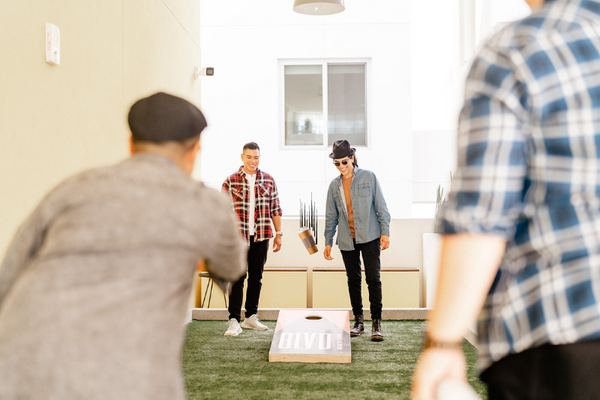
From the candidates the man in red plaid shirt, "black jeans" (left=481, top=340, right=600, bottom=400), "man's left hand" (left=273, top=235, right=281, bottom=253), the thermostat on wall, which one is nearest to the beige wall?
the thermostat on wall

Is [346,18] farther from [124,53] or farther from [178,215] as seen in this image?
[178,215]

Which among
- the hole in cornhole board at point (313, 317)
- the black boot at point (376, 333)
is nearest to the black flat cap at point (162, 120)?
the hole in cornhole board at point (313, 317)

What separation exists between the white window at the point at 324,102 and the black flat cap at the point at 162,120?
541cm

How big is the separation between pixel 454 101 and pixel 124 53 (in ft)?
11.9

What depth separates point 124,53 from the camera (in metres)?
3.60

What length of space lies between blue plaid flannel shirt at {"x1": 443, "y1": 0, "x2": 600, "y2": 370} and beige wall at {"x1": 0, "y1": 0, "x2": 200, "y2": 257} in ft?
6.76

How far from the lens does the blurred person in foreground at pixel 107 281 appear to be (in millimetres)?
967

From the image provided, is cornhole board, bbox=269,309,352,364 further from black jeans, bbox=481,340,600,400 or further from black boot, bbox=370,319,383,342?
black jeans, bbox=481,340,600,400

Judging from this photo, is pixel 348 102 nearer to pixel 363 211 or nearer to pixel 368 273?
pixel 363 211

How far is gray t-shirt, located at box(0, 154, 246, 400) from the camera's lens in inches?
38.1

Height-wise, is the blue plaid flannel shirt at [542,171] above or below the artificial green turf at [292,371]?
above

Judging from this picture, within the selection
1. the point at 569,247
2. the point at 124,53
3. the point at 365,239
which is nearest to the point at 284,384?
the point at 365,239

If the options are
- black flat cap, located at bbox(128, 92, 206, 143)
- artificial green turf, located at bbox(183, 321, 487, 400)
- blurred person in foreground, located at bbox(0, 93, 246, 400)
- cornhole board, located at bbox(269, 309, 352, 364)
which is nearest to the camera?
blurred person in foreground, located at bbox(0, 93, 246, 400)

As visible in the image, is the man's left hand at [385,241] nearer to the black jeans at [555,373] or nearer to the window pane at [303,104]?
the window pane at [303,104]
